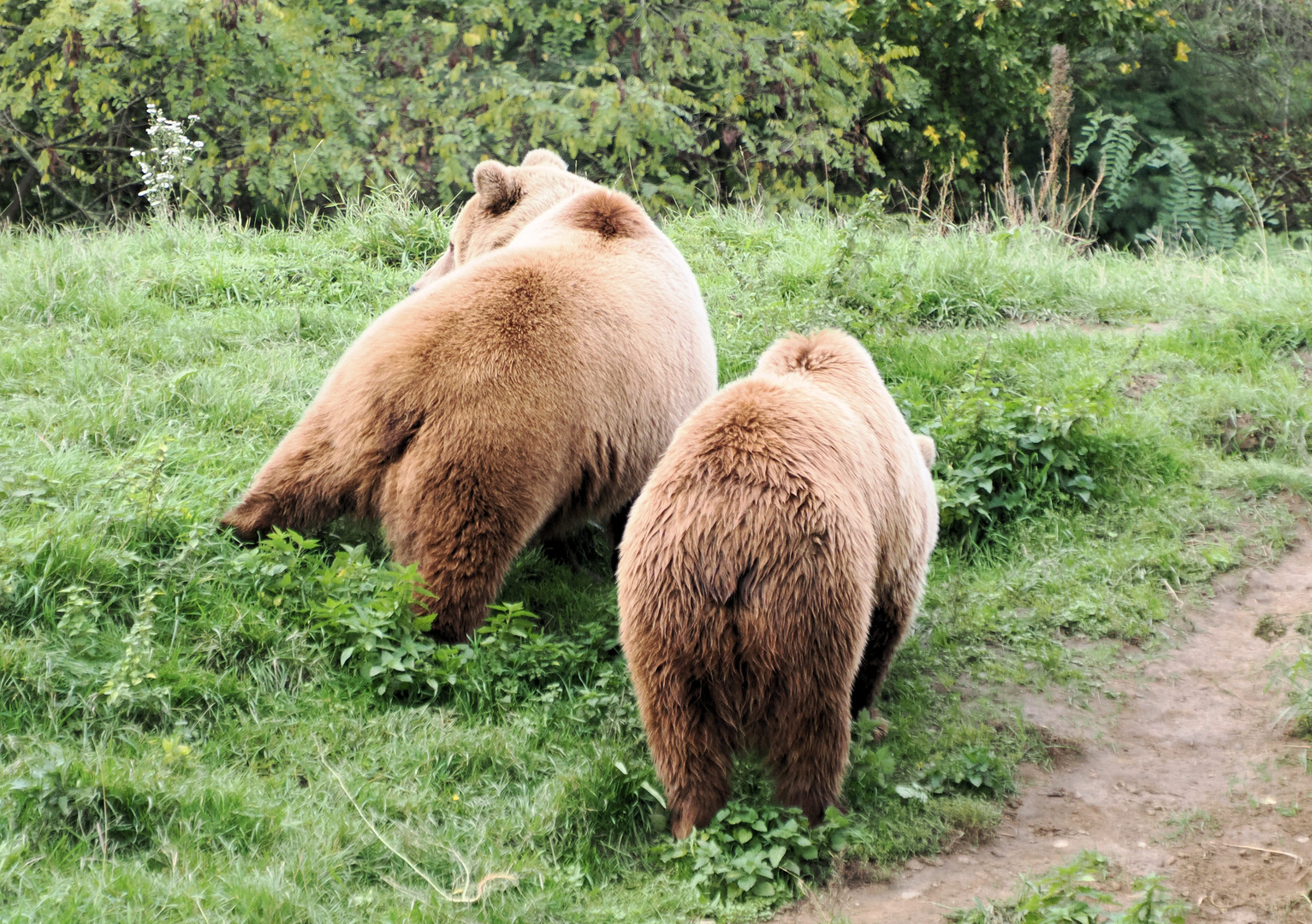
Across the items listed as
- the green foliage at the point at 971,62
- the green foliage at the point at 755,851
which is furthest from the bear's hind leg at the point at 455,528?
the green foliage at the point at 971,62

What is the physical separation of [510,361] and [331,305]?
3.60 metres

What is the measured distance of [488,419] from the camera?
3859 millimetres

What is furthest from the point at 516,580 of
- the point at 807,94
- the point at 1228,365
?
the point at 807,94

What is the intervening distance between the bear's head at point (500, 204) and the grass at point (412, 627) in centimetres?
112

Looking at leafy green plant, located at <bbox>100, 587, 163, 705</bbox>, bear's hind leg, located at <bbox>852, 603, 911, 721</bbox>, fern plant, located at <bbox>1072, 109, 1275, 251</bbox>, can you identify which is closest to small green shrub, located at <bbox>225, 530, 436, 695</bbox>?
leafy green plant, located at <bbox>100, 587, 163, 705</bbox>

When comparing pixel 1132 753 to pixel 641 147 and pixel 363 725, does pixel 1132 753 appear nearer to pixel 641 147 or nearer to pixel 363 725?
pixel 363 725

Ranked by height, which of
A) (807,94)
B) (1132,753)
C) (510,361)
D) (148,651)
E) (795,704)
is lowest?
(1132,753)

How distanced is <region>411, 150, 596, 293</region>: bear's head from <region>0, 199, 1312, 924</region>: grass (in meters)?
1.12

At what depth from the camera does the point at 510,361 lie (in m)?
3.97

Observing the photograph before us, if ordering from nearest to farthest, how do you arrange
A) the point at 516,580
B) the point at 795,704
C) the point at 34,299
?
the point at 795,704
the point at 516,580
the point at 34,299

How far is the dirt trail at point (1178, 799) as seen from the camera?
10.5 ft

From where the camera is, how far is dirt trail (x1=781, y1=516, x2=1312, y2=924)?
320 centimetres

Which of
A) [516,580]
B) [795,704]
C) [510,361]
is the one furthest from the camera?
[516,580]

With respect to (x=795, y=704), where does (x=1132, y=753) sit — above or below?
below
